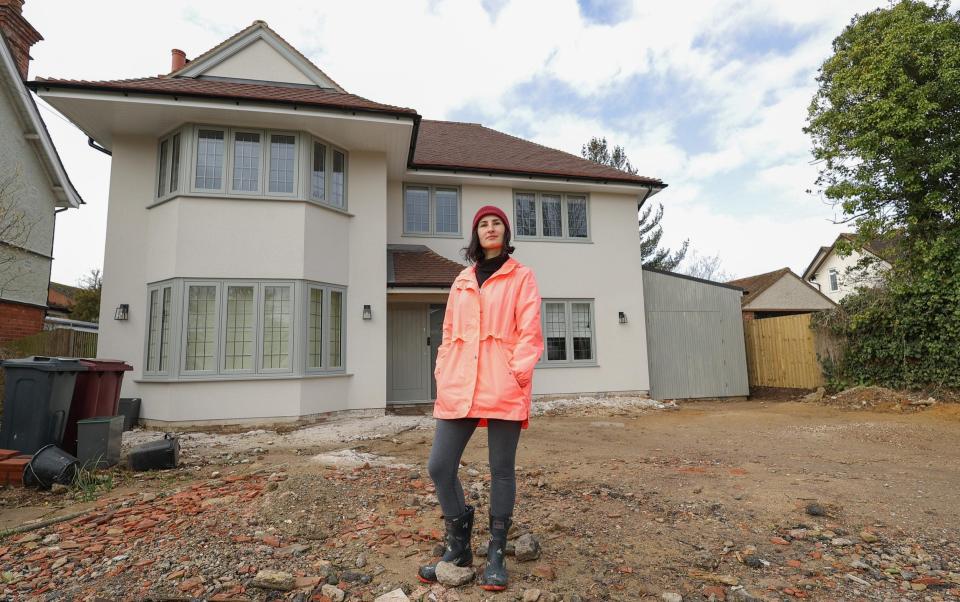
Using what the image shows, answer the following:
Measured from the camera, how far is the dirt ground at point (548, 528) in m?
2.40

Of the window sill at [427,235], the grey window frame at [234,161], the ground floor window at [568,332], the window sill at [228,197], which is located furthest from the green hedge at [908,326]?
the grey window frame at [234,161]

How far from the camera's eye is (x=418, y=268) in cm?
941

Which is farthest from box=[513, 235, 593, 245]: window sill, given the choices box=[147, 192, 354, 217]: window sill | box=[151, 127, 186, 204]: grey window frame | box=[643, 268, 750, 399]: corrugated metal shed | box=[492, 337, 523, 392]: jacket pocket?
box=[492, 337, 523, 392]: jacket pocket

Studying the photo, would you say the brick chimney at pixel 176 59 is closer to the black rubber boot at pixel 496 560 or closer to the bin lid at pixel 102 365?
the bin lid at pixel 102 365

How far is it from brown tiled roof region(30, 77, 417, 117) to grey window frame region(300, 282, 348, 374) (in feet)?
9.69

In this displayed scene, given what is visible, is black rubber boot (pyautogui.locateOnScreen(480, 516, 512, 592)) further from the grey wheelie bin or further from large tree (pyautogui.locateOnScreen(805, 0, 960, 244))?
large tree (pyautogui.locateOnScreen(805, 0, 960, 244))

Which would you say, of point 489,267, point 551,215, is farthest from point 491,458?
point 551,215

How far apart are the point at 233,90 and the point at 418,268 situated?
4.25m

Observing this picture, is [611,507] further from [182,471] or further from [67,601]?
[182,471]

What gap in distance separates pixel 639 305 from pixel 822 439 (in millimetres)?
5081

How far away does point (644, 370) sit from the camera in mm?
11133

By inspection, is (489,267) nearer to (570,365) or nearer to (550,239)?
(570,365)

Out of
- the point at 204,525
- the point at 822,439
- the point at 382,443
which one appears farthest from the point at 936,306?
the point at 204,525

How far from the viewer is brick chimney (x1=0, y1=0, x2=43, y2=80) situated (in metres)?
10.2
